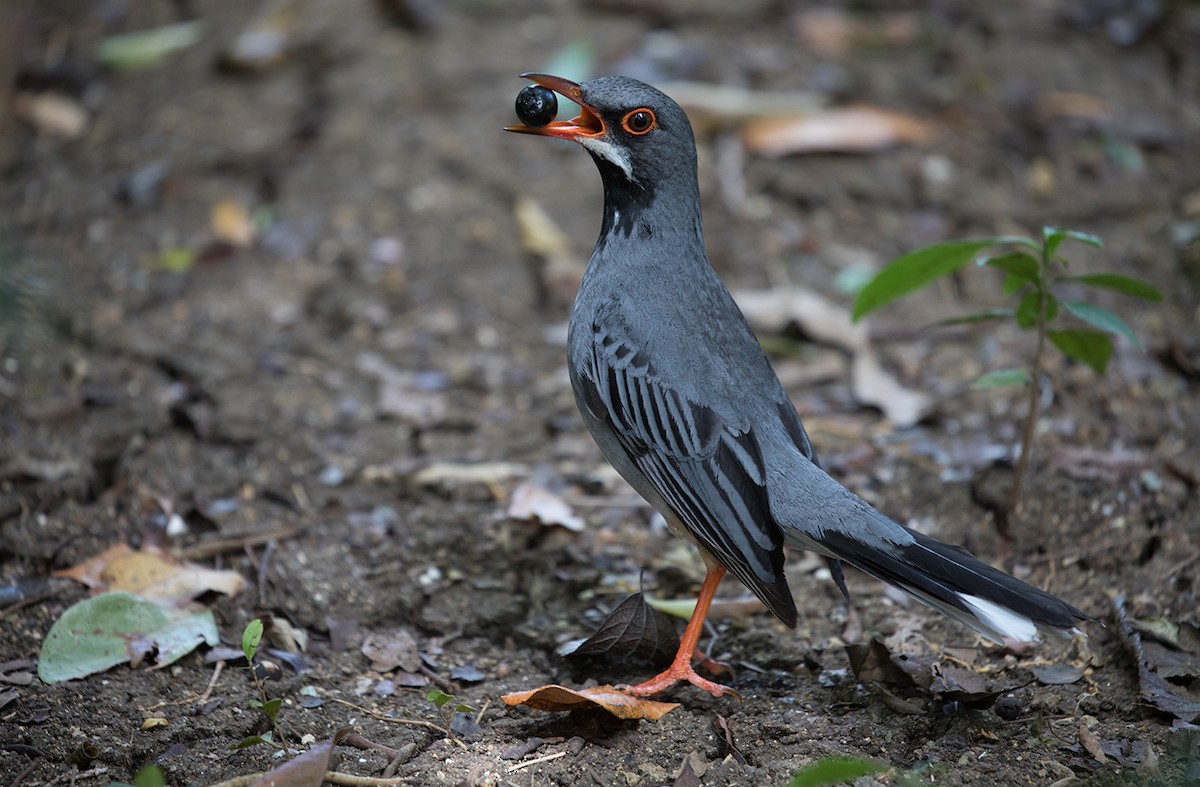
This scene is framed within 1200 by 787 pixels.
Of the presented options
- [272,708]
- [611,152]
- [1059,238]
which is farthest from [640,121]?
[272,708]

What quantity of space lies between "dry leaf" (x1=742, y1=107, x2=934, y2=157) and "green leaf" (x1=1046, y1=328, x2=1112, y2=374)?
11.6 ft

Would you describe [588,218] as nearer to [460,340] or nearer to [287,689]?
[460,340]

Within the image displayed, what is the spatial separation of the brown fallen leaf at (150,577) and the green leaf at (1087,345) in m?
3.36

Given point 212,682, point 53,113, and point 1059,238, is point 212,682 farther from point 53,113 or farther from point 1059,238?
point 53,113

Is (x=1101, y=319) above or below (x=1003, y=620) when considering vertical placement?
above

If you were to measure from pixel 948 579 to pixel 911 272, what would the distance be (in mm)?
1337

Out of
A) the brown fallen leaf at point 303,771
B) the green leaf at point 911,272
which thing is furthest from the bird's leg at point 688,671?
the green leaf at point 911,272

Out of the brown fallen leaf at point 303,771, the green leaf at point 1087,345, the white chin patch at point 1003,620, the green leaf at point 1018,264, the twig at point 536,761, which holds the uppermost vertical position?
the green leaf at point 1018,264

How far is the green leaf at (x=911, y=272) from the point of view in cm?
425

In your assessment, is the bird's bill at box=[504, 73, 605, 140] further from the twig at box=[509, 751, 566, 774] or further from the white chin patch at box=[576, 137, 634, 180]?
the twig at box=[509, 751, 566, 774]

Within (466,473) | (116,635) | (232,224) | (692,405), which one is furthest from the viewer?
(232,224)

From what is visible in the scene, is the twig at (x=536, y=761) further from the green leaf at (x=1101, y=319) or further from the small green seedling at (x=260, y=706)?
the green leaf at (x=1101, y=319)

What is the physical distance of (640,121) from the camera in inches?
177

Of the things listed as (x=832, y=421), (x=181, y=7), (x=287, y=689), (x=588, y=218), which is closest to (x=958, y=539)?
(x=832, y=421)
